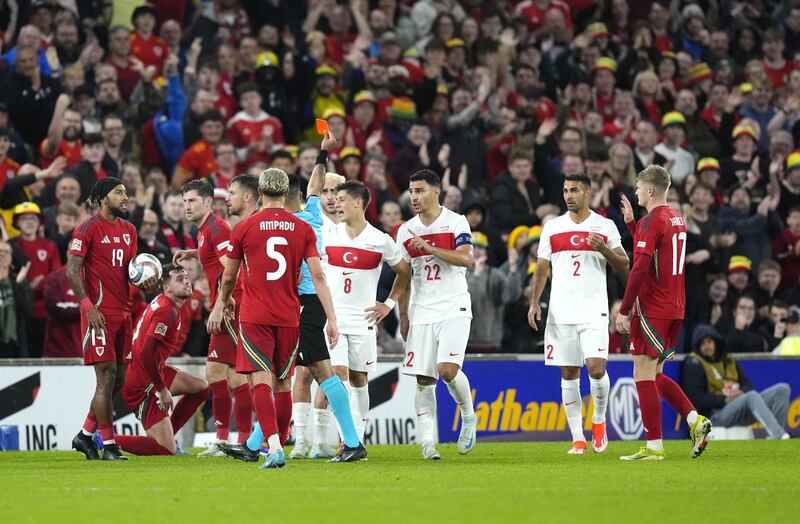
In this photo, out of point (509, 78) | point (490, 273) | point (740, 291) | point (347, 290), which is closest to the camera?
point (347, 290)

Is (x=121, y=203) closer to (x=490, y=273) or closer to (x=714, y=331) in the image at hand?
(x=490, y=273)

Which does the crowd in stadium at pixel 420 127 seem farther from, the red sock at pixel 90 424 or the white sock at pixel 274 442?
the white sock at pixel 274 442

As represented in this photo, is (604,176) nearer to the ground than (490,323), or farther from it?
farther from it

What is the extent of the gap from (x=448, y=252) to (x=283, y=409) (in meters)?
2.11

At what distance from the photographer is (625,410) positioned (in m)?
19.0

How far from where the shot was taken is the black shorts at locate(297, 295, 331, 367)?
41.9 feet

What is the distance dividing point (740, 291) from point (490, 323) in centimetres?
450

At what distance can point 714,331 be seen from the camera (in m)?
19.0

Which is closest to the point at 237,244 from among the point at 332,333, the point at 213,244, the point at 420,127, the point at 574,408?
the point at 332,333

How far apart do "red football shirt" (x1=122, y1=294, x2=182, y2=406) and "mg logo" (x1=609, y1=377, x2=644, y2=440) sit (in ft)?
22.3

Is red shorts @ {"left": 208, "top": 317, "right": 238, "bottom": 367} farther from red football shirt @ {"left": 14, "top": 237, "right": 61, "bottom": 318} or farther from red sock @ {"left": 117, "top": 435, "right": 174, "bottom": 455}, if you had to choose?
red football shirt @ {"left": 14, "top": 237, "right": 61, "bottom": 318}

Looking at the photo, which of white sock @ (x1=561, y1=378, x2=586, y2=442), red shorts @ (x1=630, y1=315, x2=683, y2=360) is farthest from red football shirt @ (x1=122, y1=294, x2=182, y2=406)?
red shorts @ (x1=630, y1=315, x2=683, y2=360)

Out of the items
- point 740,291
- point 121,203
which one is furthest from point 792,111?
point 121,203

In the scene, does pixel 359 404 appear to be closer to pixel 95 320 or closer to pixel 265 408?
pixel 265 408
